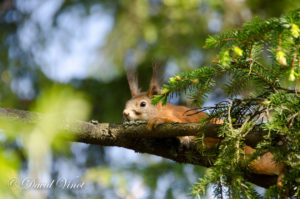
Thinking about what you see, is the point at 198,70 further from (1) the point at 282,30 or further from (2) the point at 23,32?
(2) the point at 23,32

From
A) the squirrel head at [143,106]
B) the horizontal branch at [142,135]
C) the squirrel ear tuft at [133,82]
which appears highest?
the squirrel ear tuft at [133,82]

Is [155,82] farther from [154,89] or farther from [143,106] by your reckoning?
[143,106]

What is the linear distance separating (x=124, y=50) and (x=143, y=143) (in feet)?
6.48

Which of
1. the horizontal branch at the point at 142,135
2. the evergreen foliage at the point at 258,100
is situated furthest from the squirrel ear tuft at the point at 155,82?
the evergreen foliage at the point at 258,100

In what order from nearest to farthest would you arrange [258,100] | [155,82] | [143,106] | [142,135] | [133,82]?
[258,100] < [142,135] < [155,82] < [143,106] < [133,82]

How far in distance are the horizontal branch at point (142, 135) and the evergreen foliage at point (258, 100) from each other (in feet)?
1.07

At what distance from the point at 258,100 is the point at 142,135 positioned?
966mm

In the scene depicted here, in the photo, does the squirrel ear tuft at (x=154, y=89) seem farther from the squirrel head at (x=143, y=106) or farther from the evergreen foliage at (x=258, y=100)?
the evergreen foliage at (x=258, y=100)

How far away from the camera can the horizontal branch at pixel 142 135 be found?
2.30m

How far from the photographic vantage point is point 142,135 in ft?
8.43

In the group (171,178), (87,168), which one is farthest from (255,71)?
(87,168)

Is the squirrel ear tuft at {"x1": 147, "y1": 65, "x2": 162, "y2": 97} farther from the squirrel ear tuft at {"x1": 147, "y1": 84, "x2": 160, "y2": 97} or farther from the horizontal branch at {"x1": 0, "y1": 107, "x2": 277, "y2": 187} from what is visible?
the horizontal branch at {"x1": 0, "y1": 107, "x2": 277, "y2": 187}

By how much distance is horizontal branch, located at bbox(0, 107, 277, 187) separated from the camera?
2296mm

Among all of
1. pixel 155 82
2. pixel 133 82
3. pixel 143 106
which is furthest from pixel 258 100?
pixel 133 82
